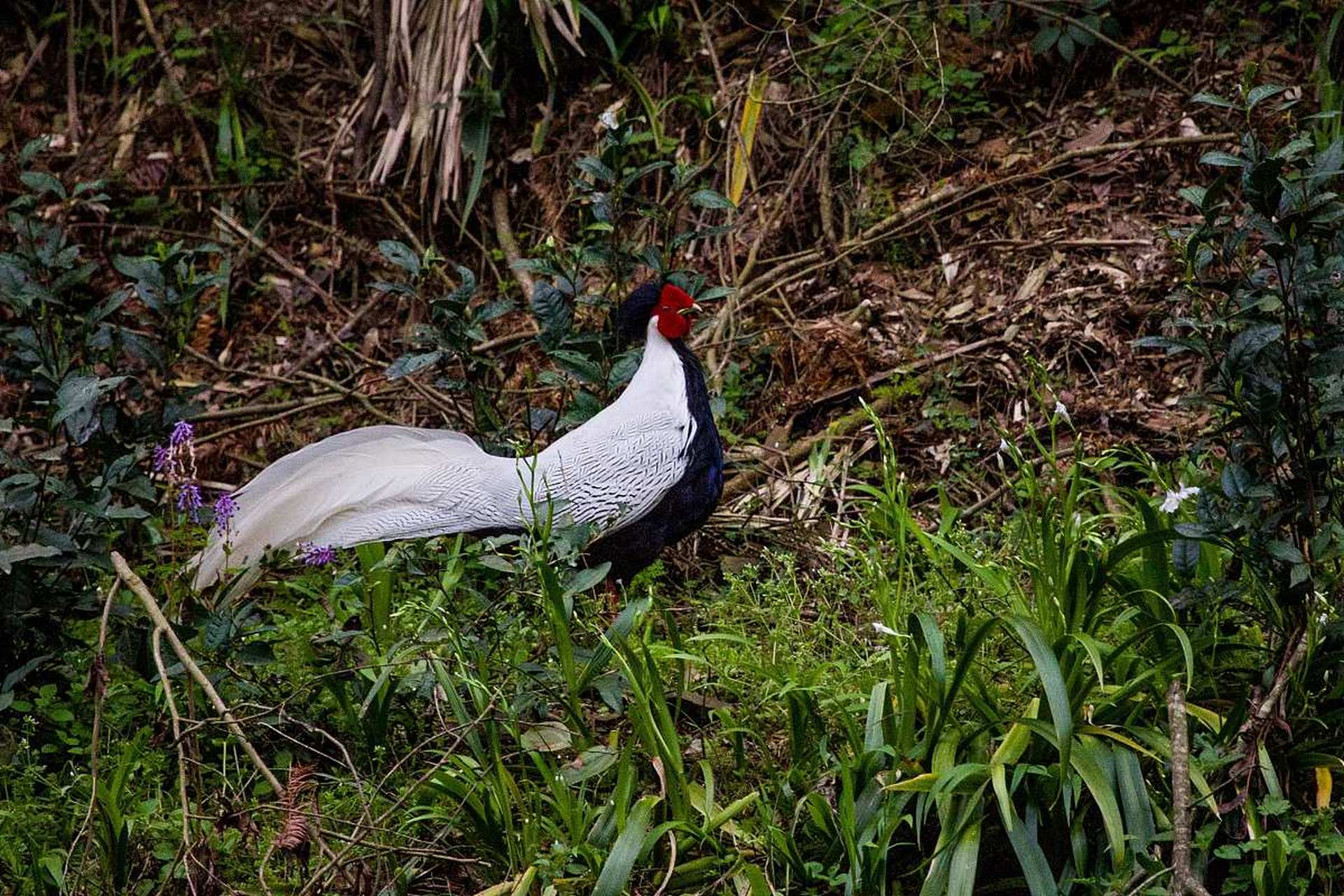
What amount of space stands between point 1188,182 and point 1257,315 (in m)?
2.83

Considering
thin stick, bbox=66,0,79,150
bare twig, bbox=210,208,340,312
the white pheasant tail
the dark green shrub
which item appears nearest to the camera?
the dark green shrub

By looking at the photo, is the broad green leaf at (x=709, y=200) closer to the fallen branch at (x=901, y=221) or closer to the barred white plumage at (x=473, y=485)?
the barred white plumage at (x=473, y=485)

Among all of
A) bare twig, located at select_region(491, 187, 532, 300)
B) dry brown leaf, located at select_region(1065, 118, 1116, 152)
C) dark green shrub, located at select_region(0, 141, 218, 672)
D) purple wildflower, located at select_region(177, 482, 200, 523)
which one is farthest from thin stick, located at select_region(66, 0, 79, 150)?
dry brown leaf, located at select_region(1065, 118, 1116, 152)

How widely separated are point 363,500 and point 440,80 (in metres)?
2.48

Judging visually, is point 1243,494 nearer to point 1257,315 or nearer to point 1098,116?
point 1257,315

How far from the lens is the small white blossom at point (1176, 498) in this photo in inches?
113

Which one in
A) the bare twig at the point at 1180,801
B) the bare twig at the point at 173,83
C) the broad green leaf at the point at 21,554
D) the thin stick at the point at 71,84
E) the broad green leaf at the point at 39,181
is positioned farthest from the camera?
the thin stick at the point at 71,84

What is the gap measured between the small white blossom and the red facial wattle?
1.54 m

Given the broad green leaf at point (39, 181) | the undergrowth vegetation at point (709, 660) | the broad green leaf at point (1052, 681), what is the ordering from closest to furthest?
the broad green leaf at point (1052, 681) < the undergrowth vegetation at point (709, 660) < the broad green leaf at point (39, 181)

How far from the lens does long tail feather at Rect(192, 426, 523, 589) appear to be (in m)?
3.97

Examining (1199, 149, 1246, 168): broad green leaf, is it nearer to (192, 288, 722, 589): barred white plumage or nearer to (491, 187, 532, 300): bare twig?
(192, 288, 722, 589): barred white plumage

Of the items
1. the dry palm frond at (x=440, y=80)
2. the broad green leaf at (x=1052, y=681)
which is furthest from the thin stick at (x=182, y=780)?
the dry palm frond at (x=440, y=80)

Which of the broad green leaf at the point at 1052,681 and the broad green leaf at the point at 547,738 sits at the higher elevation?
the broad green leaf at the point at 1052,681

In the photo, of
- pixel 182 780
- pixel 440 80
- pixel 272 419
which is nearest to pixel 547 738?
pixel 182 780
